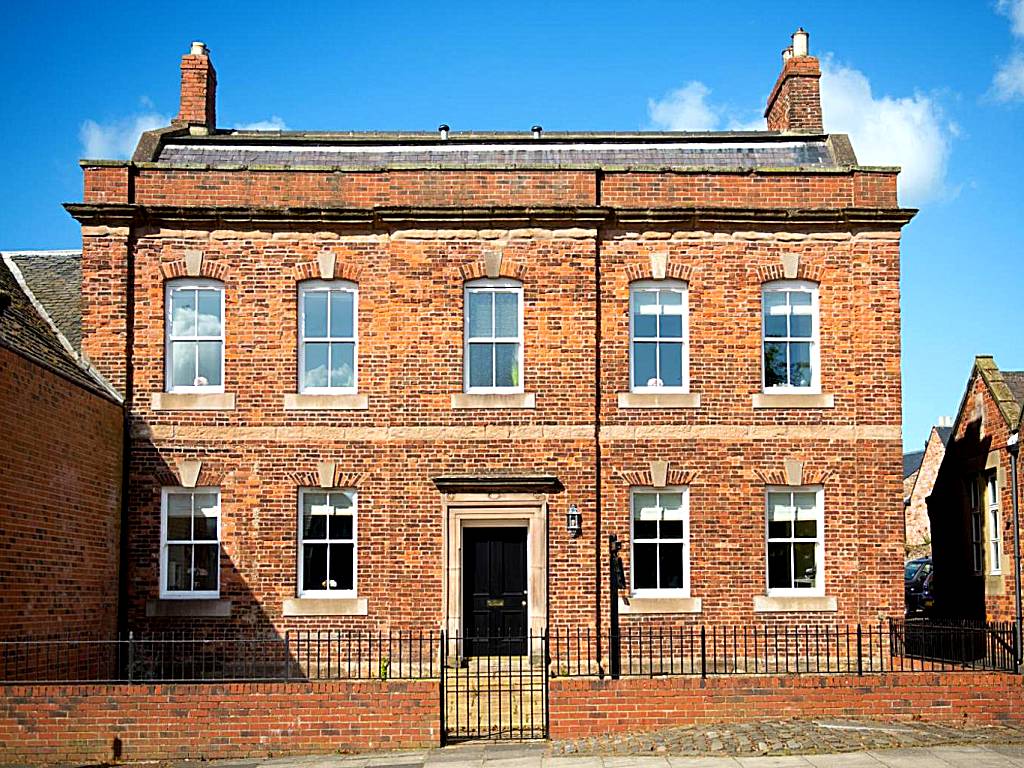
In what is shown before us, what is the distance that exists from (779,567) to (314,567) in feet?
25.8

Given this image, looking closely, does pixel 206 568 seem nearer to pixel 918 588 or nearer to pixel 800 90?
pixel 800 90

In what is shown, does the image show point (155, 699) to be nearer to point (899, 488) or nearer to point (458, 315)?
point (458, 315)

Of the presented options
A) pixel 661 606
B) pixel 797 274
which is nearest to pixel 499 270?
pixel 797 274

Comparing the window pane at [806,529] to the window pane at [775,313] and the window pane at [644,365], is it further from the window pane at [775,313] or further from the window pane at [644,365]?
the window pane at [644,365]

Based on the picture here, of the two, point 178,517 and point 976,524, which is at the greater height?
point 178,517

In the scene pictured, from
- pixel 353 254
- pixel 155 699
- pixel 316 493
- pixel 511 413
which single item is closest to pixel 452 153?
pixel 353 254

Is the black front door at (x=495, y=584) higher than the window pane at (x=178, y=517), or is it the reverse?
the window pane at (x=178, y=517)

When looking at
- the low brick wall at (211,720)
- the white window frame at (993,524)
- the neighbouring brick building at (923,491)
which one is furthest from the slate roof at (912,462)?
the low brick wall at (211,720)

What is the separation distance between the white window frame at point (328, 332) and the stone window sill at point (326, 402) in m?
0.21

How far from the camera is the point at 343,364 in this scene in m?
20.9

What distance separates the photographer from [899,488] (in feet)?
67.2

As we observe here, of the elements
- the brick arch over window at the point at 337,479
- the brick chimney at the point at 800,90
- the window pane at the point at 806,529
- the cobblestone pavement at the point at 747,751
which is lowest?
the cobblestone pavement at the point at 747,751

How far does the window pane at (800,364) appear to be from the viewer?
21.0 m

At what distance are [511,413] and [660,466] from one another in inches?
105
